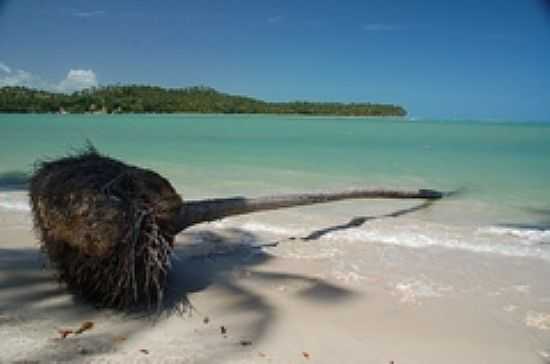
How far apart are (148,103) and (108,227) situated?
112 m

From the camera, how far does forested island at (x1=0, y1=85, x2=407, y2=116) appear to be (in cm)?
9731

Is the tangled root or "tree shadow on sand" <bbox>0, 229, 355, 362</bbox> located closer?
"tree shadow on sand" <bbox>0, 229, 355, 362</bbox>

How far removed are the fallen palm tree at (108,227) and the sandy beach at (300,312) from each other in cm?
24

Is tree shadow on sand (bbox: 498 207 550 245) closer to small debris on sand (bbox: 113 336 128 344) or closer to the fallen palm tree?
the fallen palm tree

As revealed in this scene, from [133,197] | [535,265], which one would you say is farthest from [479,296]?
[133,197]

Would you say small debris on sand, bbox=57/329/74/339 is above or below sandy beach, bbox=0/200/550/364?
above

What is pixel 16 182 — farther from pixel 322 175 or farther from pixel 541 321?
pixel 541 321

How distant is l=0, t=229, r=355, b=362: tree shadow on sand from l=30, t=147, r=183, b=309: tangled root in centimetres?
19

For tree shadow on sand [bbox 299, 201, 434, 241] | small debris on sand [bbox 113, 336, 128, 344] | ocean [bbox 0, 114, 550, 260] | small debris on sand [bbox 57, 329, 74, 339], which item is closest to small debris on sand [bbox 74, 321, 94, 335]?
small debris on sand [bbox 57, 329, 74, 339]

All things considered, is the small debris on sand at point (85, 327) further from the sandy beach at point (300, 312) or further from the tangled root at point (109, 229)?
the tangled root at point (109, 229)

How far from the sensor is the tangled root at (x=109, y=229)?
10.6 ft

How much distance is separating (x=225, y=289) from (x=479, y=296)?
242 centimetres

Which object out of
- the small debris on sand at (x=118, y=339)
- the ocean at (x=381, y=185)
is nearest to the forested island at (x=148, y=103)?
the ocean at (x=381, y=185)

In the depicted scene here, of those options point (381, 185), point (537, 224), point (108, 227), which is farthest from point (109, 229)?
point (381, 185)
